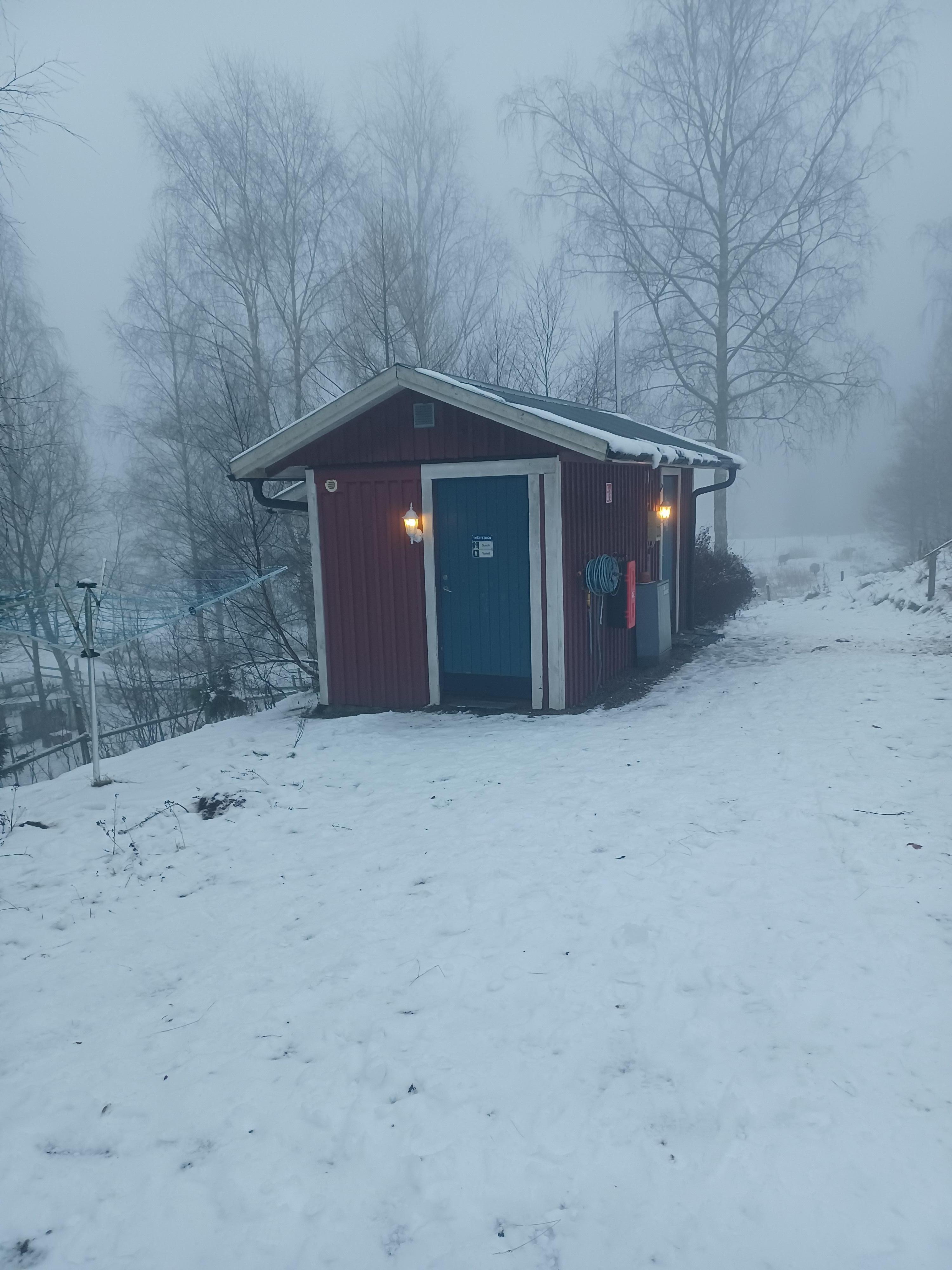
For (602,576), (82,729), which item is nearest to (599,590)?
(602,576)

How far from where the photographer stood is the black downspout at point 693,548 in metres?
12.3

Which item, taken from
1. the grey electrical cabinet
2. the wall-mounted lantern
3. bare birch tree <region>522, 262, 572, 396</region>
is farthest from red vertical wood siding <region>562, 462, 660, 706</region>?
bare birch tree <region>522, 262, 572, 396</region>

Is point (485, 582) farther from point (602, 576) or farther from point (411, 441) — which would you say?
point (411, 441)

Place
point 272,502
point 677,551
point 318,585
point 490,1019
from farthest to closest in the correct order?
point 677,551, point 272,502, point 318,585, point 490,1019

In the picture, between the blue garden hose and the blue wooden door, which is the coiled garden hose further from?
the blue wooden door

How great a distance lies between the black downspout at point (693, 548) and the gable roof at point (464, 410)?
296cm

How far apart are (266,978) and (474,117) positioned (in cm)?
2321

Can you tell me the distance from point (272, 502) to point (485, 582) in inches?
108

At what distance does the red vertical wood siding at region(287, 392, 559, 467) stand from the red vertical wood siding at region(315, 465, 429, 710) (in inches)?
5.9

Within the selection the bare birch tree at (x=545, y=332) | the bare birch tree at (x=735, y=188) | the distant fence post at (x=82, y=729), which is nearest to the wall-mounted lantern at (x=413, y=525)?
the distant fence post at (x=82, y=729)

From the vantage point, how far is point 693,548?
40.5 ft

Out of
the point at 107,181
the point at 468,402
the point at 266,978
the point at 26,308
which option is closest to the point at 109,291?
the point at 107,181

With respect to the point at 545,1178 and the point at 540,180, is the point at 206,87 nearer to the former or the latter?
the point at 540,180

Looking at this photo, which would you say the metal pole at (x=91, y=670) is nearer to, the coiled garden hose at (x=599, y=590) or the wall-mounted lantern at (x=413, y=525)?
the wall-mounted lantern at (x=413, y=525)
